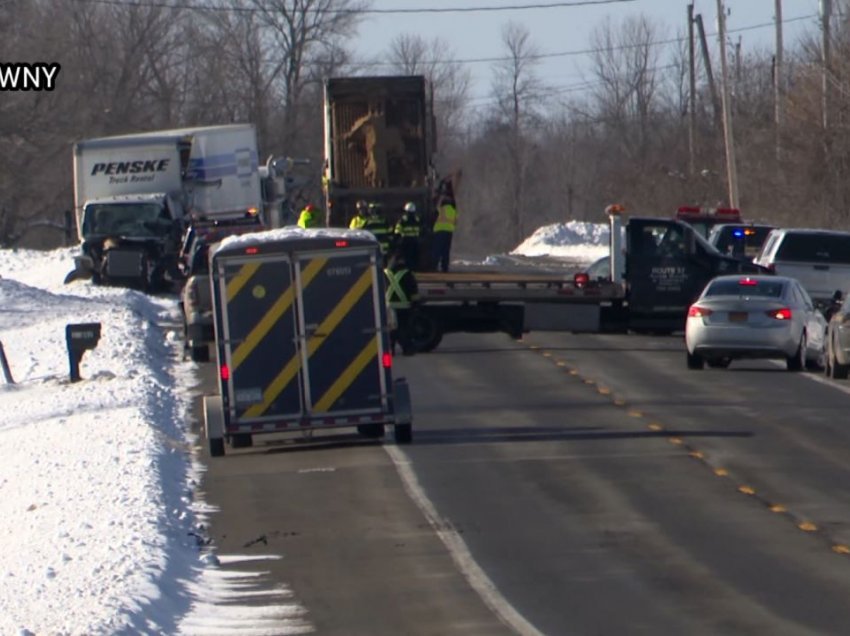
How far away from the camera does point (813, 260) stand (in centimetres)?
3203

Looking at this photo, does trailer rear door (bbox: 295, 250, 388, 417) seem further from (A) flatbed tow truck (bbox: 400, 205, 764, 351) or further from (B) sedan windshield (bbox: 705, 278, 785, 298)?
(B) sedan windshield (bbox: 705, 278, 785, 298)

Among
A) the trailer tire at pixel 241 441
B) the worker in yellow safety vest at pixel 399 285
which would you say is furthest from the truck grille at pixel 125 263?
the trailer tire at pixel 241 441

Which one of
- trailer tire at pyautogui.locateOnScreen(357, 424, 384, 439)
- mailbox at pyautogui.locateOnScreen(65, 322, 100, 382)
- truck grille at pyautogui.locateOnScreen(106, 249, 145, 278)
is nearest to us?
trailer tire at pyautogui.locateOnScreen(357, 424, 384, 439)

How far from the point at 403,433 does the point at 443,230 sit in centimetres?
1635

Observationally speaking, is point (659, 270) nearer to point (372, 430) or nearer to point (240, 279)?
point (372, 430)

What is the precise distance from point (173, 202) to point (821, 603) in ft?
111

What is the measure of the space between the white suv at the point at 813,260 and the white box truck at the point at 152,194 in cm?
1527

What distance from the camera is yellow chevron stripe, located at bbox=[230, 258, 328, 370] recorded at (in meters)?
17.6

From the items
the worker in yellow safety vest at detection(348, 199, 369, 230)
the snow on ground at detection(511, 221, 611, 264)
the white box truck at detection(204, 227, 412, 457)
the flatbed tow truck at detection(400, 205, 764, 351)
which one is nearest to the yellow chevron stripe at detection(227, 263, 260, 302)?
the white box truck at detection(204, 227, 412, 457)

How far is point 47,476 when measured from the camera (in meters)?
16.2

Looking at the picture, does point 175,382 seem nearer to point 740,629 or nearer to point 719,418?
point 719,418

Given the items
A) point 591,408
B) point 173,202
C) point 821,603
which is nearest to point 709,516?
point 821,603

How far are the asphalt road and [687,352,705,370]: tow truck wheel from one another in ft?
7.17

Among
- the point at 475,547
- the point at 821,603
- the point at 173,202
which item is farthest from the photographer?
the point at 173,202
